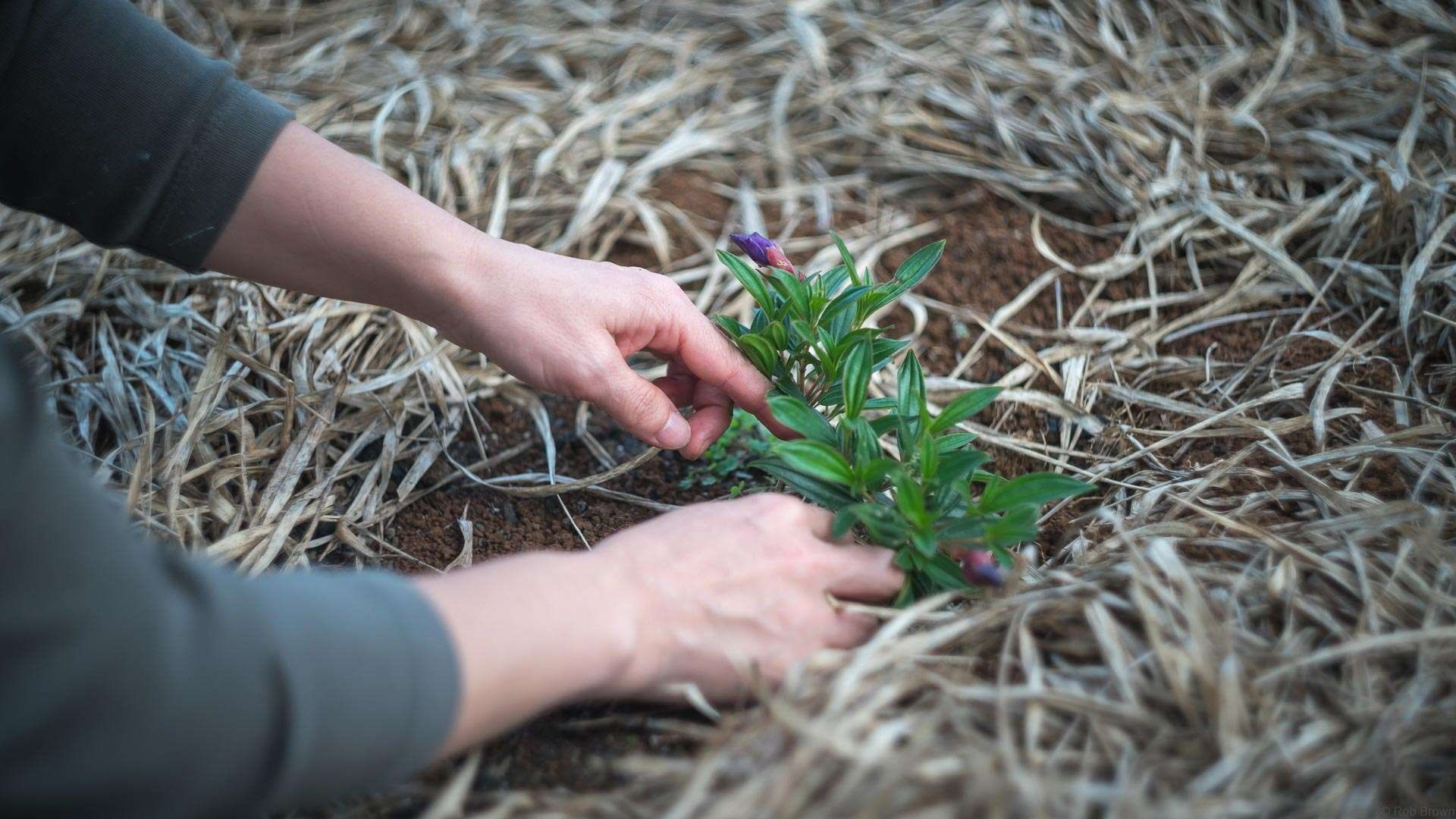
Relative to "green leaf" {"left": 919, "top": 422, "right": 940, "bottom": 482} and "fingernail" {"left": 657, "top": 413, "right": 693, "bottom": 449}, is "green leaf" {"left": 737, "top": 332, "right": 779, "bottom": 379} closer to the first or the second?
"fingernail" {"left": 657, "top": 413, "right": 693, "bottom": 449}

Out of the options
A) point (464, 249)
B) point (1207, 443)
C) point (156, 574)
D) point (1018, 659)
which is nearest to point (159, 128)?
point (464, 249)

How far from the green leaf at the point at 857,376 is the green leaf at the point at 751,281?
0.74ft

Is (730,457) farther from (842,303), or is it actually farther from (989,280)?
(989,280)

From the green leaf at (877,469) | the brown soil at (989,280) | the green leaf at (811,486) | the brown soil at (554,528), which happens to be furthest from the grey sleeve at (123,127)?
the brown soil at (989,280)

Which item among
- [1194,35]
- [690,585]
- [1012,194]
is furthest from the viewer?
[1194,35]

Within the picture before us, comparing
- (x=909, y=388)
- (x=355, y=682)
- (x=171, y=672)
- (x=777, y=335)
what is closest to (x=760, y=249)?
(x=777, y=335)

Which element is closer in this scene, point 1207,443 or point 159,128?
point 159,128

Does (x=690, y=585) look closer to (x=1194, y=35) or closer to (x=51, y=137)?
(x=51, y=137)

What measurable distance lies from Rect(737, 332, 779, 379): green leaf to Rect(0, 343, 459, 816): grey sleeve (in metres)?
0.77

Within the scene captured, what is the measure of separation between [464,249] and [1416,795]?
1.52 meters

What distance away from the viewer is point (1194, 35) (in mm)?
2848

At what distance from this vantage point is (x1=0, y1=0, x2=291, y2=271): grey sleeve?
151 cm

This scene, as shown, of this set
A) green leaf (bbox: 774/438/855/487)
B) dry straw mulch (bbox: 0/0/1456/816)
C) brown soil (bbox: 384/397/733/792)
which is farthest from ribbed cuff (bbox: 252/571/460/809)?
green leaf (bbox: 774/438/855/487)

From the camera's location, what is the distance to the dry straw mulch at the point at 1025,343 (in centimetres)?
117
